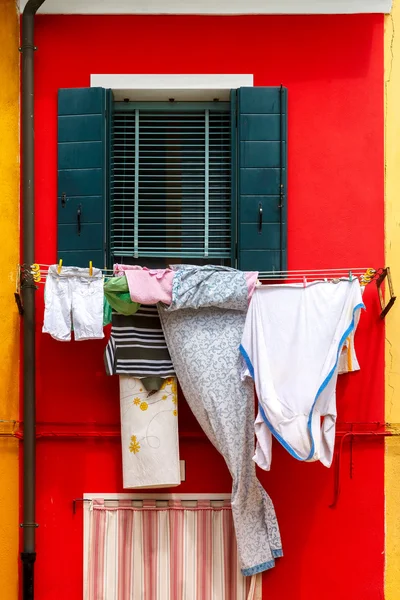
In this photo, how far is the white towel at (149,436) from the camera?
19.0 feet

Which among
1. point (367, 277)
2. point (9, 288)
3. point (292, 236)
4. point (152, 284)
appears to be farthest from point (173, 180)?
point (367, 277)

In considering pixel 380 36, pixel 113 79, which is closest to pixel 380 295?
pixel 380 36

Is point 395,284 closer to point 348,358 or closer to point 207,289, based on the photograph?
point 348,358

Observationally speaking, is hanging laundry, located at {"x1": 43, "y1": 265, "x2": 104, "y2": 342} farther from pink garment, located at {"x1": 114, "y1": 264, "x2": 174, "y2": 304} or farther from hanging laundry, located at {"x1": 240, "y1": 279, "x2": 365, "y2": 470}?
hanging laundry, located at {"x1": 240, "y1": 279, "x2": 365, "y2": 470}

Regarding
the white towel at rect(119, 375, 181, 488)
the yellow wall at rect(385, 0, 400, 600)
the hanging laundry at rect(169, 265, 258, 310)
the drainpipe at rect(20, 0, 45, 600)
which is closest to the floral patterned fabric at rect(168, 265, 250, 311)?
the hanging laundry at rect(169, 265, 258, 310)

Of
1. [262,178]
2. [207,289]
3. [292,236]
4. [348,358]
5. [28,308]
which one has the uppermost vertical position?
[262,178]

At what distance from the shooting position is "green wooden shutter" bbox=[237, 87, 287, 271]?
20.2 ft

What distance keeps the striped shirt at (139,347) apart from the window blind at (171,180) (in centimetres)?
55

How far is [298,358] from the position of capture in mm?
5715

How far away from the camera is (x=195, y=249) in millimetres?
6352

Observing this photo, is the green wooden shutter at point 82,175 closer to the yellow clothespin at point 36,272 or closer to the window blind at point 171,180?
the window blind at point 171,180

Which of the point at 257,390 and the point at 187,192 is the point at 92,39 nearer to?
the point at 187,192

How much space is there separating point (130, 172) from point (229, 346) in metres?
1.41

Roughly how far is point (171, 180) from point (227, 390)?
1.51 m
